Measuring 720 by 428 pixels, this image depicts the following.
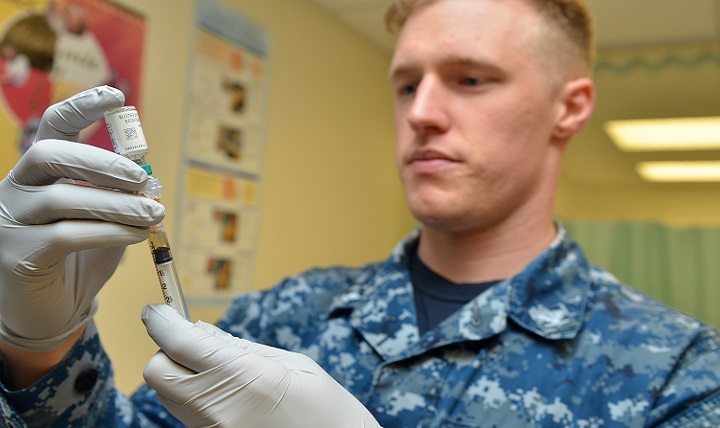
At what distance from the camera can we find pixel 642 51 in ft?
10.9

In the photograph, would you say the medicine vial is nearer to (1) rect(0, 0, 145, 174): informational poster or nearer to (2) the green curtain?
(1) rect(0, 0, 145, 174): informational poster

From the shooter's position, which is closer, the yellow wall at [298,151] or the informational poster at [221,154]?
the yellow wall at [298,151]

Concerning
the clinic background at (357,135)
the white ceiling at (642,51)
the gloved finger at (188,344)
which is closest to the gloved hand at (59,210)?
the gloved finger at (188,344)

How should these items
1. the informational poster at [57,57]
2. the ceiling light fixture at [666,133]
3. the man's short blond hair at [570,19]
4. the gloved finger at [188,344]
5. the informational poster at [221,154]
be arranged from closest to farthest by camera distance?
the gloved finger at [188,344]
the man's short blond hair at [570,19]
the informational poster at [57,57]
the informational poster at [221,154]
the ceiling light fixture at [666,133]

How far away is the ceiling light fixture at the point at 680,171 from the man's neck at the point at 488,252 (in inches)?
131

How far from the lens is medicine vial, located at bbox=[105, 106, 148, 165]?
0.74 metres

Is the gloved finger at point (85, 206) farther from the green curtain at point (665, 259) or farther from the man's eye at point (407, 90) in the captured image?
the green curtain at point (665, 259)

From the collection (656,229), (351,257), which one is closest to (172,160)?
(351,257)

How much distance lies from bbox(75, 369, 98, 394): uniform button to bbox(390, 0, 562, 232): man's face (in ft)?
1.99

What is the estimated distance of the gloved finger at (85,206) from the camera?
73 cm

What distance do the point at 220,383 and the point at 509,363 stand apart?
20.3 inches

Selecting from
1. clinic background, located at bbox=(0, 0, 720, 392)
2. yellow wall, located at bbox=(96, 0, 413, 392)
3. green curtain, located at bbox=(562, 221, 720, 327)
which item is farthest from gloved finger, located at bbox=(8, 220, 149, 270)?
green curtain, located at bbox=(562, 221, 720, 327)

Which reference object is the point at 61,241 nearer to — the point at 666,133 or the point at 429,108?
the point at 429,108

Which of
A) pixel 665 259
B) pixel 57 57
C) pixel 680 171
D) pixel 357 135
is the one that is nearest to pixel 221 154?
pixel 57 57
